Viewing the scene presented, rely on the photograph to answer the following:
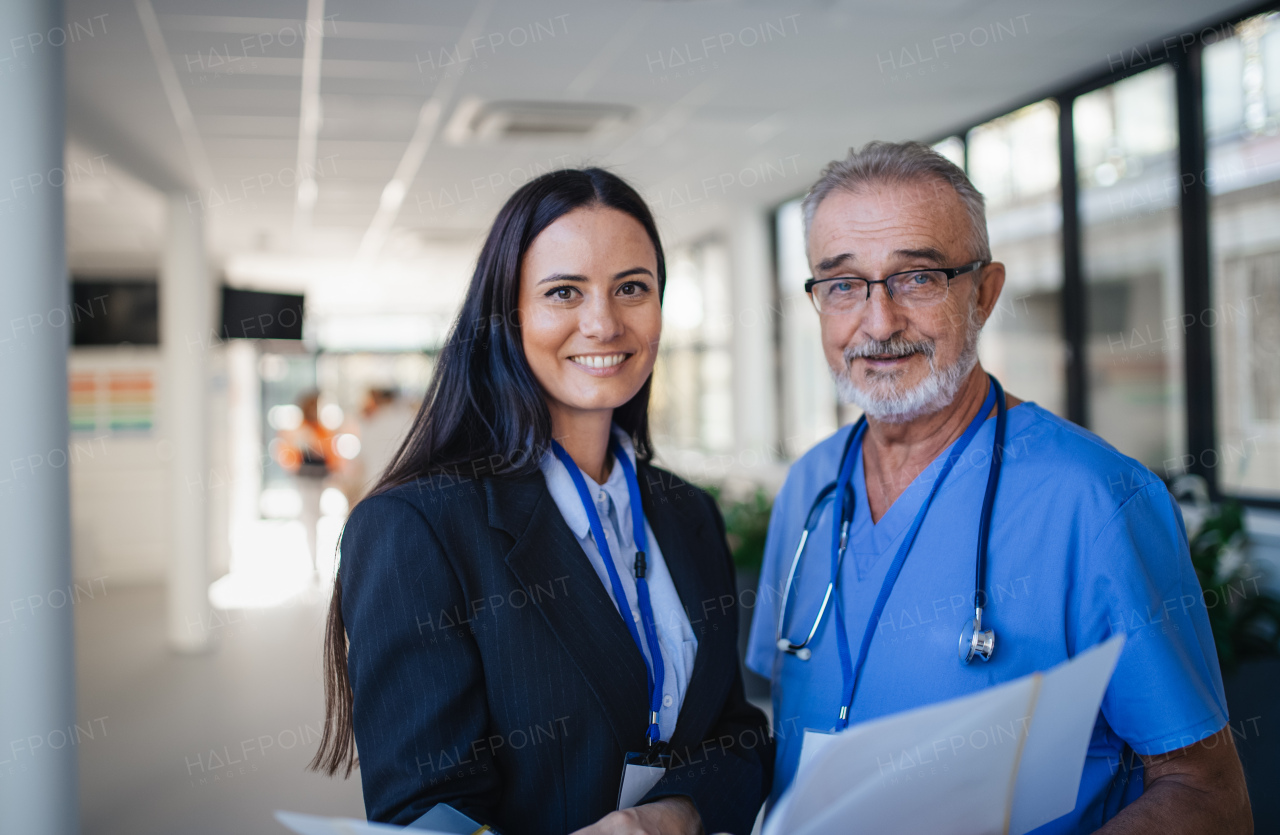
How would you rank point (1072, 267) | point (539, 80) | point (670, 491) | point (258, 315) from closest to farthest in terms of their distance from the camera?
point (670, 491)
point (539, 80)
point (1072, 267)
point (258, 315)

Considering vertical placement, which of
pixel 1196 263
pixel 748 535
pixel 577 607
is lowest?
pixel 748 535

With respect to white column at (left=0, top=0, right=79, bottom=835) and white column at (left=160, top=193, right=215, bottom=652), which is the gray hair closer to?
white column at (left=0, top=0, right=79, bottom=835)

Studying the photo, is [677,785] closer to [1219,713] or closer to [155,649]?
[1219,713]

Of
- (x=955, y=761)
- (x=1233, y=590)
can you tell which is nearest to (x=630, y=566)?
(x=955, y=761)

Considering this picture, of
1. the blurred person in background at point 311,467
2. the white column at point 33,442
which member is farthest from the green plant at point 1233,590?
the blurred person in background at point 311,467

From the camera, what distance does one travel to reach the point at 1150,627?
116 cm

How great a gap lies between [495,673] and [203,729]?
3.89 metres

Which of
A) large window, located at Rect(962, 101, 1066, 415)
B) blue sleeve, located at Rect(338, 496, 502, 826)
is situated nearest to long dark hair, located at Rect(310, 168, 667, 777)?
blue sleeve, located at Rect(338, 496, 502, 826)

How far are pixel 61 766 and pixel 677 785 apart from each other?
6.95 ft

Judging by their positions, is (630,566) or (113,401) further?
(113,401)

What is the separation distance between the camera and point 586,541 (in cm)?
134

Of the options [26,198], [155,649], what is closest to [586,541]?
[26,198]

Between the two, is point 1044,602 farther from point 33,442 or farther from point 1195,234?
point 1195,234

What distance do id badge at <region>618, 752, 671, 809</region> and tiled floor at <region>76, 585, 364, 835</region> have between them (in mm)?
2560
